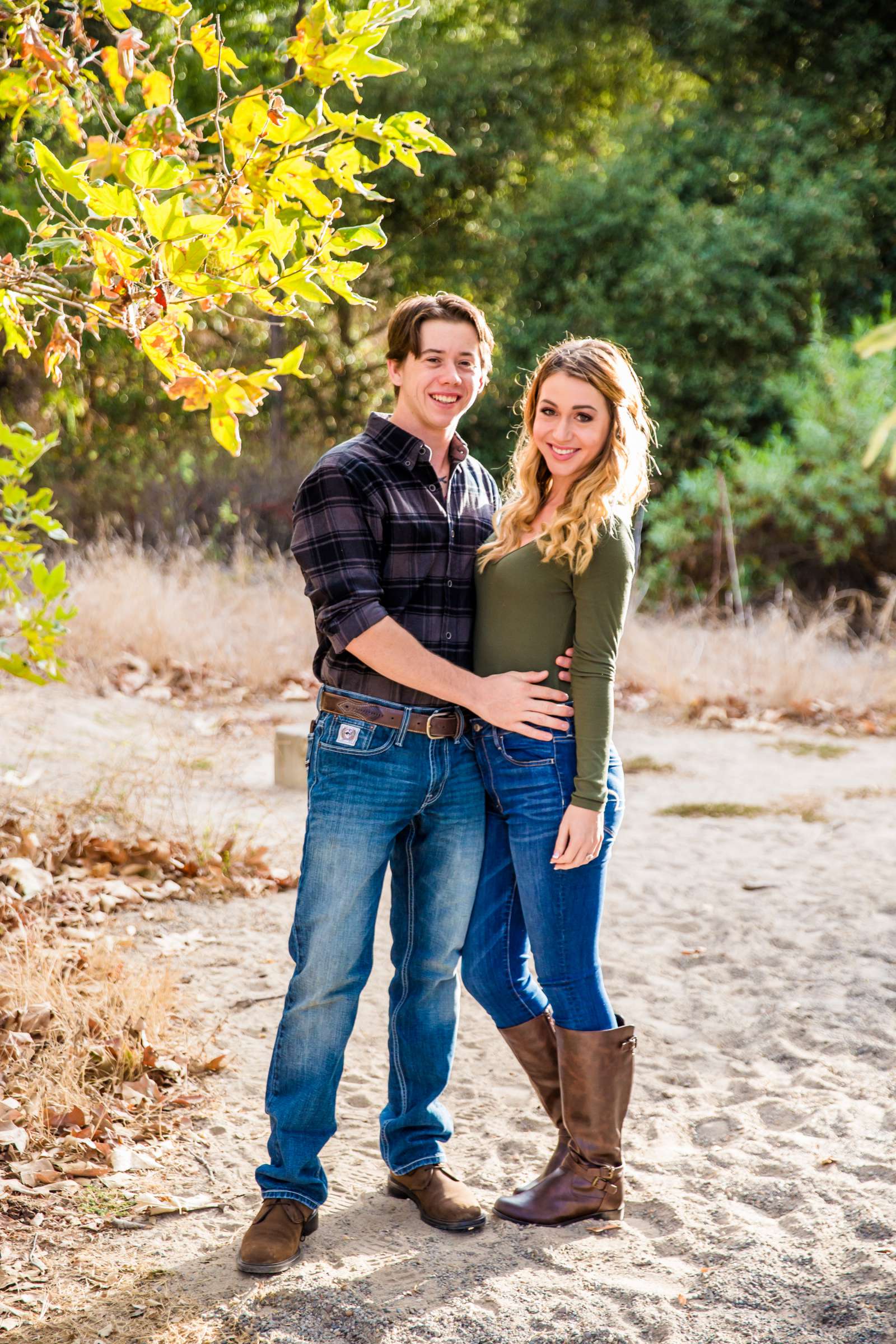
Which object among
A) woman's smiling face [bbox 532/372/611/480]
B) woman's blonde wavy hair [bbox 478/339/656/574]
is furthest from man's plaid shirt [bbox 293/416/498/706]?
Answer: woman's smiling face [bbox 532/372/611/480]

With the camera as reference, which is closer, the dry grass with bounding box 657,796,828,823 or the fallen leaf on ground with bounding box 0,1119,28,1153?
the fallen leaf on ground with bounding box 0,1119,28,1153

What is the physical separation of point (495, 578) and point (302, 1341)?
1617 mm

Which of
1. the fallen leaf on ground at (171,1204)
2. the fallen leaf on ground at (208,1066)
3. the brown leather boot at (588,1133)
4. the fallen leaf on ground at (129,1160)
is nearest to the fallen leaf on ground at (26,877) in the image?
the fallen leaf on ground at (208,1066)

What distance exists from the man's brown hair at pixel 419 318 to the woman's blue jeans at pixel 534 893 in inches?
34.2

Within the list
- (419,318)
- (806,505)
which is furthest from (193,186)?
(806,505)

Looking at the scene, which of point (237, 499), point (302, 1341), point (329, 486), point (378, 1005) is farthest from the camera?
point (237, 499)

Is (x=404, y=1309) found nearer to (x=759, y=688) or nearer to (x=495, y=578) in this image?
(x=495, y=578)

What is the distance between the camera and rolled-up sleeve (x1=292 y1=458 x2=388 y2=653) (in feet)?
8.10

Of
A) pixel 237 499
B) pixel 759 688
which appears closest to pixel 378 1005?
pixel 759 688

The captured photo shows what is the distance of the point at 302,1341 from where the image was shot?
2.29m

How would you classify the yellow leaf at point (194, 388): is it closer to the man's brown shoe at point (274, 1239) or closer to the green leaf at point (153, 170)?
the green leaf at point (153, 170)

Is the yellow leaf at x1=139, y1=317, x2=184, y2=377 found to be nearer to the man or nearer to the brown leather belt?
the man

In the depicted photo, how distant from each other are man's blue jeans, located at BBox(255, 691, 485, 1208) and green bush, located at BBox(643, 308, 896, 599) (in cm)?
867

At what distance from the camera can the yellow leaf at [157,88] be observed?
198cm
